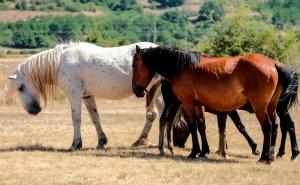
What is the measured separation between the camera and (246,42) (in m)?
42.9

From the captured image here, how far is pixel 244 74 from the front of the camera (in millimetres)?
13445

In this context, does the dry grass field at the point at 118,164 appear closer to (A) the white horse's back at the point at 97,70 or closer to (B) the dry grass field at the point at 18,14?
(A) the white horse's back at the point at 97,70

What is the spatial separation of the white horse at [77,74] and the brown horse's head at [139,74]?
1.19m

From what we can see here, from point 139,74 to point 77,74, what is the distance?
5.74 feet

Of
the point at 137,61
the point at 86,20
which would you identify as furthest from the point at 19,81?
the point at 86,20

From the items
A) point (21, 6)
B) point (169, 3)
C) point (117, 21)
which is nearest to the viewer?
point (117, 21)

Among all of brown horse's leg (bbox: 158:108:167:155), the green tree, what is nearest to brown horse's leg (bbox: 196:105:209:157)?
brown horse's leg (bbox: 158:108:167:155)

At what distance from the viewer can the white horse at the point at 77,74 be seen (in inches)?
610

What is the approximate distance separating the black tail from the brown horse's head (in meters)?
2.48

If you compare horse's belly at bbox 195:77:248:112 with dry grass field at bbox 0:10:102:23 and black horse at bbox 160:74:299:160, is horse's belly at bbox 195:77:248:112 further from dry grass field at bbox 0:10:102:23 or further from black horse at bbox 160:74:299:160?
dry grass field at bbox 0:10:102:23

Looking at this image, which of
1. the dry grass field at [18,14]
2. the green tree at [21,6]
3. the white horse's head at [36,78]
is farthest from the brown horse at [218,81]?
the green tree at [21,6]

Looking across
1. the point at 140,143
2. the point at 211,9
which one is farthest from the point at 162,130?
the point at 211,9

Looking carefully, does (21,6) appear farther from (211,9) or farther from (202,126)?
(202,126)

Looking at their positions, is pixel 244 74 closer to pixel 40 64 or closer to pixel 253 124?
pixel 40 64
